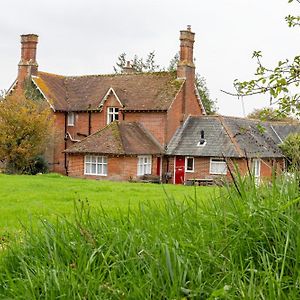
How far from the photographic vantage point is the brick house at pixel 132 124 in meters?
47.5

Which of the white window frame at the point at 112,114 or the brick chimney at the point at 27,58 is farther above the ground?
the brick chimney at the point at 27,58

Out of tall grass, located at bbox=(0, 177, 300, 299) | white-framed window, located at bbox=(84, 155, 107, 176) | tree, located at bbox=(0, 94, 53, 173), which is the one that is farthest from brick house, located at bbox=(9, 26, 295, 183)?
tall grass, located at bbox=(0, 177, 300, 299)

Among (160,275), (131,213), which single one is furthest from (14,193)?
(160,275)

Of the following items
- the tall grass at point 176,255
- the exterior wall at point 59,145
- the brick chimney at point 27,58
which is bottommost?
the tall grass at point 176,255

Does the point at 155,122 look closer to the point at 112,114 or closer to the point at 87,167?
the point at 112,114

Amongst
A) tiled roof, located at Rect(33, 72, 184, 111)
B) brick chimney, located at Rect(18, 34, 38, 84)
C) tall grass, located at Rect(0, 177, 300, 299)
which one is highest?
brick chimney, located at Rect(18, 34, 38, 84)

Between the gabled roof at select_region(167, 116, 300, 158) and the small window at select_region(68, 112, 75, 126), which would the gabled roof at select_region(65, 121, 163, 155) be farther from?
the small window at select_region(68, 112, 75, 126)

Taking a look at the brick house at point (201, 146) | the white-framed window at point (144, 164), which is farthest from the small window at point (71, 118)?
the brick house at point (201, 146)

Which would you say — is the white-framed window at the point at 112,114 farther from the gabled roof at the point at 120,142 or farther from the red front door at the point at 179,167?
the red front door at the point at 179,167

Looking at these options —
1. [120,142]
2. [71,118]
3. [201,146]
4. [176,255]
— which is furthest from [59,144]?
[176,255]

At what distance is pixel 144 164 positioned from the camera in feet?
158

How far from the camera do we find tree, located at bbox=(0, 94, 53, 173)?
47.2m

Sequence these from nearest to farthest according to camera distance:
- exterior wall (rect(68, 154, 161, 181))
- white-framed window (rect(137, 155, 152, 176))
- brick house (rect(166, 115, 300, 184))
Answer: exterior wall (rect(68, 154, 161, 181)) < brick house (rect(166, 115, 300, 184)) < white-framed window (rect(137, 155, 152, 176))

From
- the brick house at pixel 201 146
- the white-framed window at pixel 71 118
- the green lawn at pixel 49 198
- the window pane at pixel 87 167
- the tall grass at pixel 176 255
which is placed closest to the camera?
the tall grass at pixel 176 255
